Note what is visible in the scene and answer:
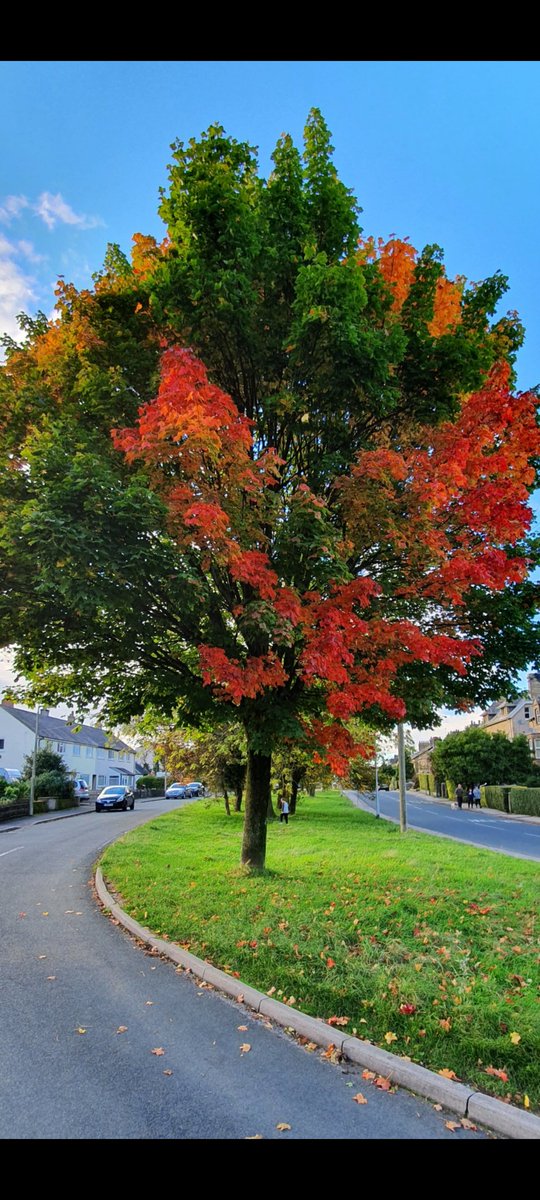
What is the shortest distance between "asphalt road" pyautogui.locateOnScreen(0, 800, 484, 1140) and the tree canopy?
3237 mm

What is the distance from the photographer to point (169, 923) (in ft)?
24.3

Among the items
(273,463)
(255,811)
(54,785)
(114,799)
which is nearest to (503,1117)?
(273,463)

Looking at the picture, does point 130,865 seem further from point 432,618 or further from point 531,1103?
point 531,1103

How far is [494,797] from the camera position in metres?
43.5

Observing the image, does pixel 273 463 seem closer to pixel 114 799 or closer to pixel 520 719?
pixel 114 799

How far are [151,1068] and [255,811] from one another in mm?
6455

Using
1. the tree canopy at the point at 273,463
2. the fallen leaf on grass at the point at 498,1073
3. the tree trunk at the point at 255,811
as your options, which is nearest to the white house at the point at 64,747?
the tree trunk at the point at 255,811

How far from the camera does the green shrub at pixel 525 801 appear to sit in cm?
3584

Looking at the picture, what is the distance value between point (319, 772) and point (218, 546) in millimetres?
18298

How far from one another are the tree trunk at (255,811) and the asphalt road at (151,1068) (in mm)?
3525

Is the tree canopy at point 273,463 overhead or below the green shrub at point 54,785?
overhead

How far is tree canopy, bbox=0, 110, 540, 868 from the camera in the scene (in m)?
6.47

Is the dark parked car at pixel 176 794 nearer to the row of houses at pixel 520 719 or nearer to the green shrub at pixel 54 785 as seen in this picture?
the green shrub at pixel 54 785

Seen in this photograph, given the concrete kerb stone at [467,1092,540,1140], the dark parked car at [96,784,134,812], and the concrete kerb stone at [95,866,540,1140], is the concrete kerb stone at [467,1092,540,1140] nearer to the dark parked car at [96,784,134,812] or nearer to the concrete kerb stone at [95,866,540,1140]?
the concrete kerb stone at [95,866,540,1140]
